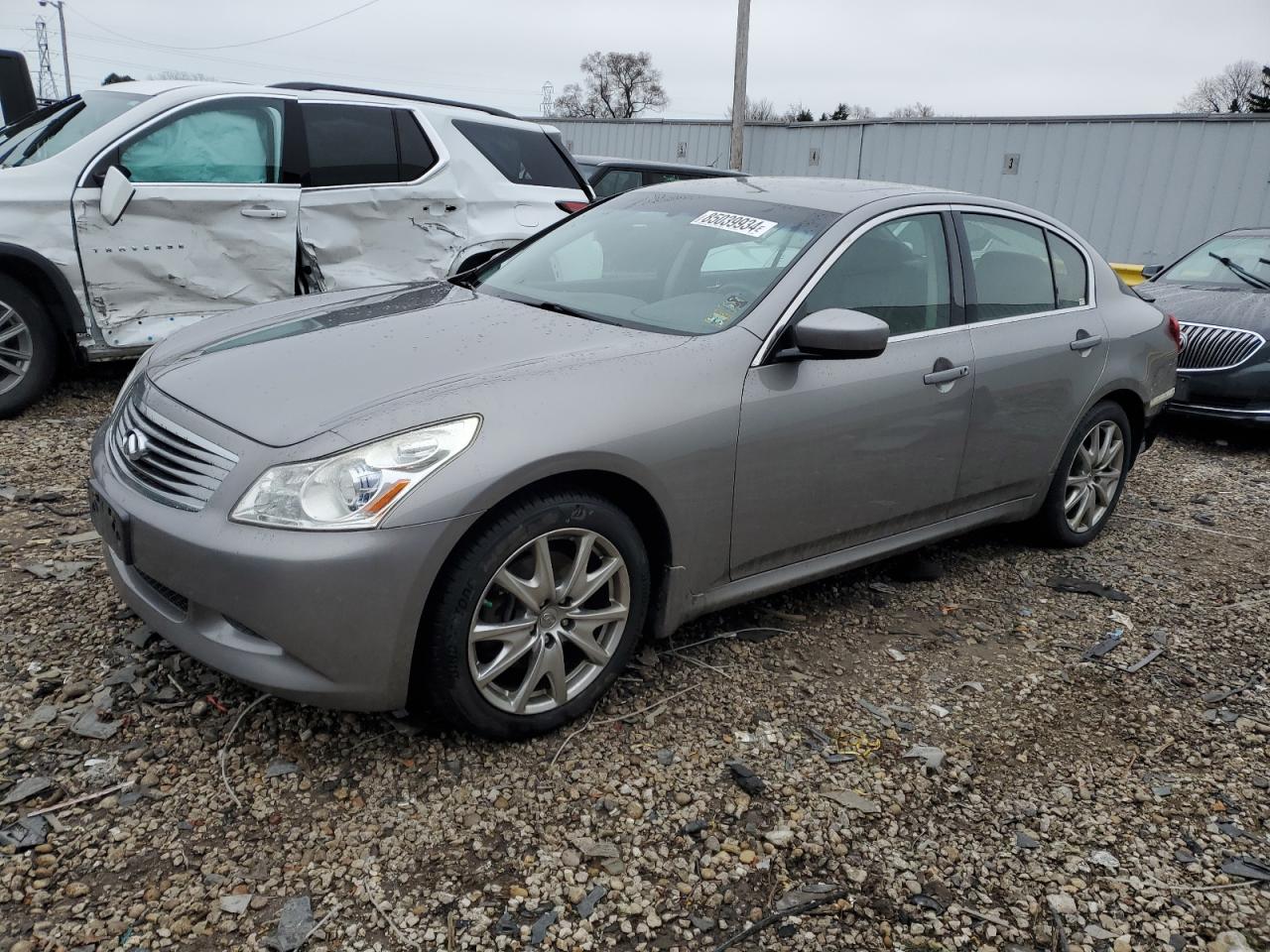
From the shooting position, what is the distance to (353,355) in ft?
9.76

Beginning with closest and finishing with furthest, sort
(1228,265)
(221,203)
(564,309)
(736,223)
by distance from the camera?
(564,309) → (736,223) → (221,203) → (1228,265)

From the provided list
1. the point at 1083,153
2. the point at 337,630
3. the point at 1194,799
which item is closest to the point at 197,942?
the point at 337,630

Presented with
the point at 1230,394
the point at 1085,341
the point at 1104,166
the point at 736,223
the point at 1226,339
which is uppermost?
the point at 1104,166

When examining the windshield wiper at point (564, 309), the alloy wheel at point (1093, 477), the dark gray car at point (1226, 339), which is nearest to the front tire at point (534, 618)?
the windshield wiper at point (564, 309)

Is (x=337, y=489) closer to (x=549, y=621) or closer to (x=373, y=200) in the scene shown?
(x=549, y=621)

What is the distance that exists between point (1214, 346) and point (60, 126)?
7.68 meters

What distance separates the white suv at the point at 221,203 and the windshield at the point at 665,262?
2552mm

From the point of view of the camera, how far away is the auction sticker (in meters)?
3.66

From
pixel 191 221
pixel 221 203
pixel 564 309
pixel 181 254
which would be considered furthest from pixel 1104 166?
pixel 564 309

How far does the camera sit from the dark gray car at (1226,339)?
23.0 feet

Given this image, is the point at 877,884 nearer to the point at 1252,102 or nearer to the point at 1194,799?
the point at 1194,799

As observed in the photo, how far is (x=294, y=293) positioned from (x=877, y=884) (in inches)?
202

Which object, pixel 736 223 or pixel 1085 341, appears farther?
pixel 1085 341

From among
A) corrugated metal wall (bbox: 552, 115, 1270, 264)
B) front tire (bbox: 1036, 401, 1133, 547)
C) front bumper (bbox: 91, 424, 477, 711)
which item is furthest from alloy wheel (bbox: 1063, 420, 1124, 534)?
corrugated metal wall (bbox: 552, 115, 1270, 264)
